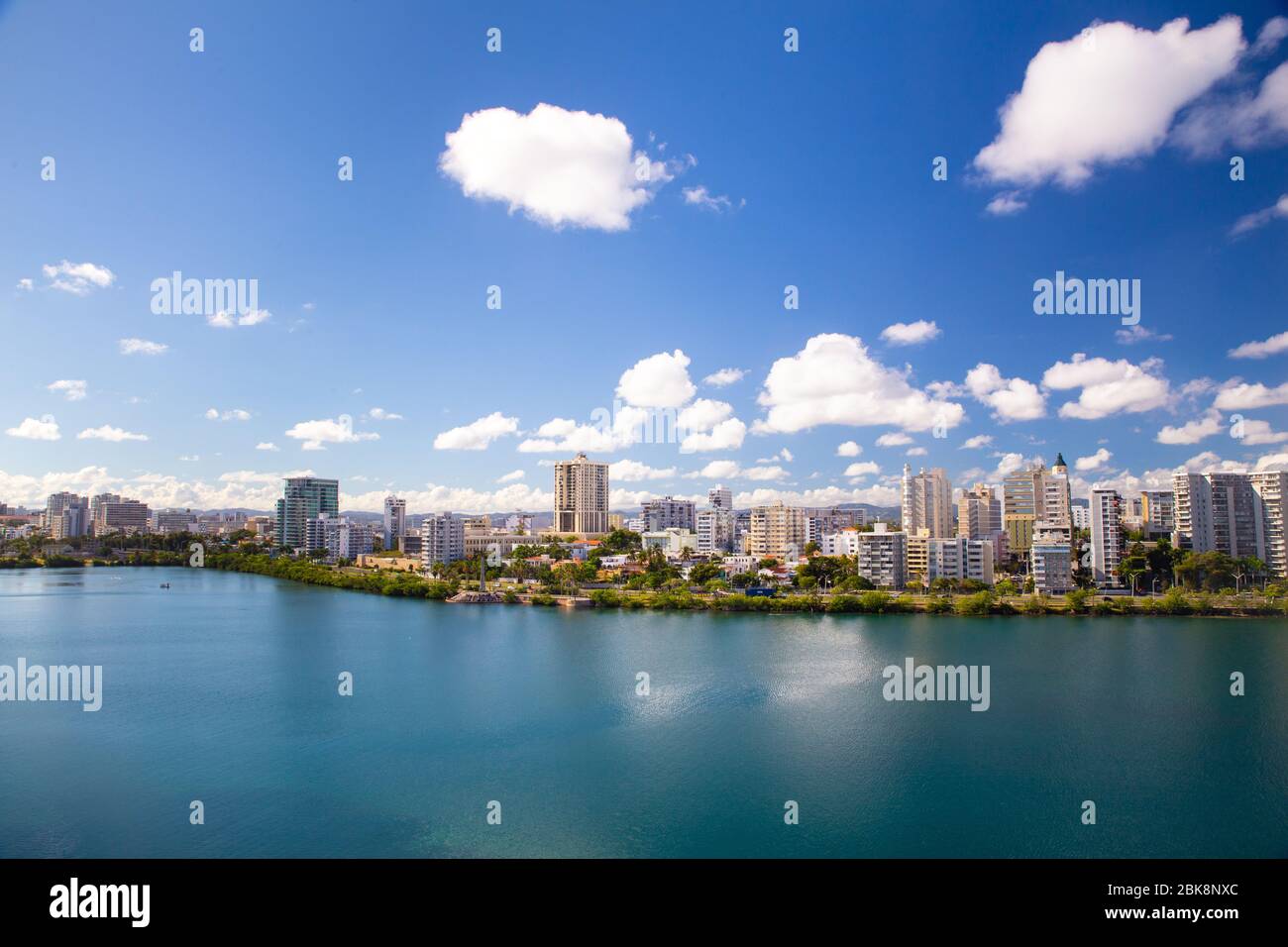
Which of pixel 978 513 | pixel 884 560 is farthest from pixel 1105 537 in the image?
pixel 978 513

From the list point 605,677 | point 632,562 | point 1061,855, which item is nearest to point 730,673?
point 605,677

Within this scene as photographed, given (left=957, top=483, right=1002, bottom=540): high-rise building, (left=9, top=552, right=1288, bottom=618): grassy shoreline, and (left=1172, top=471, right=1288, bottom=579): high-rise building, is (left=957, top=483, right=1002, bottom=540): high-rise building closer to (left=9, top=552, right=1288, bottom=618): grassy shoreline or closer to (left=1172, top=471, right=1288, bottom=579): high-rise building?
(left=1172, top=471, right=1288, bottom=579): high-rise building

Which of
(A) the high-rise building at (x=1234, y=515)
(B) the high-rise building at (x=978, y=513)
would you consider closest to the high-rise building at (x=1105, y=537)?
(A) the high-rise building at (x=1234, y=515)

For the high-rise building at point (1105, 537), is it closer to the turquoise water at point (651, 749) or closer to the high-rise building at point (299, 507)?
the turquoise water at point (651, 749)

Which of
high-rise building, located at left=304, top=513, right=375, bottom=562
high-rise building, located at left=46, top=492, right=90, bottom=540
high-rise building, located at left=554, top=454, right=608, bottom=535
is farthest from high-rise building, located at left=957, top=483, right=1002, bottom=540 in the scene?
high-rise building, located at left=46, top=492, right=90, bottom=540

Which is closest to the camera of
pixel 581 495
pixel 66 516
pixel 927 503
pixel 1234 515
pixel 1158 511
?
pixel 1234 515

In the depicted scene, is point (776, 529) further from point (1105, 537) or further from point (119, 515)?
point (119, 515)
